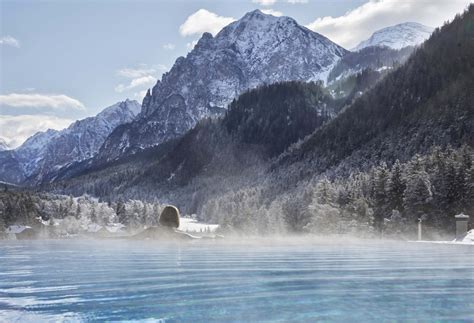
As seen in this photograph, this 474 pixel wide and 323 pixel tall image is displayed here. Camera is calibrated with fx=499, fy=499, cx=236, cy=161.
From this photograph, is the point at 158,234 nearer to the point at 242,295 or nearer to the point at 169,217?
the point at 169,217

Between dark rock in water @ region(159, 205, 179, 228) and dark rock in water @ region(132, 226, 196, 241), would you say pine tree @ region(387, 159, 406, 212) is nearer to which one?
dark rock in water @ region(132, 226, 196, 241)

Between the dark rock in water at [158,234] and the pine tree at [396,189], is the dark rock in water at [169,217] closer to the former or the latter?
the dark rock in water at [158,234]

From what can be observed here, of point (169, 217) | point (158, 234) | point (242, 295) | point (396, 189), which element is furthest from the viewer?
point (169, 217)

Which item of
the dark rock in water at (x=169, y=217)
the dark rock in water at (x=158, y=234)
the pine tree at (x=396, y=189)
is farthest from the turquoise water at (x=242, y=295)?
the dark rock in water at (x=169, y=217)

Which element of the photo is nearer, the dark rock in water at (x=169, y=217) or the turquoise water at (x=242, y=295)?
the turquoise water at (x=242, y=295)

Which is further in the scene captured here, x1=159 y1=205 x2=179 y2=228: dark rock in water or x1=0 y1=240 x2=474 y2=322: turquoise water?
x1=159 y1=205 x2=179 y2=228: dark rock in water

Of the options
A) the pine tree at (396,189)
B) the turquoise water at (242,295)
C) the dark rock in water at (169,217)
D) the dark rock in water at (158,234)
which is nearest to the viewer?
the turquoise water at (242,295)

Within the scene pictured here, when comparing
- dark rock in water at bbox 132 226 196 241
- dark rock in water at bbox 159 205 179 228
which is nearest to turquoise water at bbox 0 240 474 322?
dark rock in water at bbox 132 226 196 241

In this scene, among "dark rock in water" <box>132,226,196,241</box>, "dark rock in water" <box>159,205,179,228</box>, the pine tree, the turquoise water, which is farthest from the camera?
"dark rock in water" <box>159,205,179,228</box>

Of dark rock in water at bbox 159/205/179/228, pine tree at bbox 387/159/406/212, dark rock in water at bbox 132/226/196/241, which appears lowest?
dark rock in water at bbox 132/226/196/241

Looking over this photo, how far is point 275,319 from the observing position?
13125 millimetres

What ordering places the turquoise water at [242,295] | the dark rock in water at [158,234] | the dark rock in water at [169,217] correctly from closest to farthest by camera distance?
the turquoise water at [242,295] → the dark rock in water at [158,234] → the dark rock in water at [169,217]

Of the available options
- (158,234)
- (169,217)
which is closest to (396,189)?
(169,217)

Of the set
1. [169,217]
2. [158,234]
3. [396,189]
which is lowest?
[158,234]
